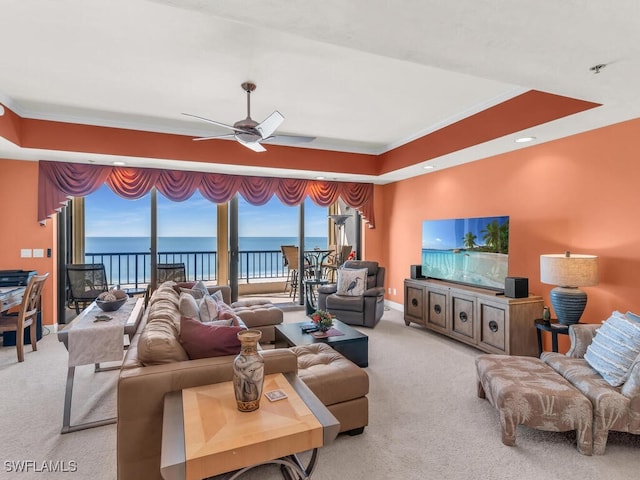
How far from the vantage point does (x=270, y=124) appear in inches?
114

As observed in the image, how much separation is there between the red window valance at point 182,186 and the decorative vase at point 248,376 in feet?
13.7

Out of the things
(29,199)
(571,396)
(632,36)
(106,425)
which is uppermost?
(632,36)

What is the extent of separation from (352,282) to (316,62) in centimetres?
339

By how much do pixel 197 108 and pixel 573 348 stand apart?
14.2 feet

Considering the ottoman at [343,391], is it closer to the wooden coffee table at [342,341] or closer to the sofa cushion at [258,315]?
the wooden coffee table at [342,341]

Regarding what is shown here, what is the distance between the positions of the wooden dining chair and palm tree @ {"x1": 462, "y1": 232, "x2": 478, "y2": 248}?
5197 millimetres

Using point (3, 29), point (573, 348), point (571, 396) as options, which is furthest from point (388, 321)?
point (3, 29)

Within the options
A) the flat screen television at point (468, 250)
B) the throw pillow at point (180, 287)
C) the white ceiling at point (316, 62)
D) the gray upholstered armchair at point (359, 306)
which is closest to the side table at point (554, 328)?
the flat screen television at point (468, 250)

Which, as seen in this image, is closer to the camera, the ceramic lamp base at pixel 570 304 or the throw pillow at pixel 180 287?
the ceramic lamp base at pixel 570 304

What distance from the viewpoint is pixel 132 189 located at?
16.2 ft

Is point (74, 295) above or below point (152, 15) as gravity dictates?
below

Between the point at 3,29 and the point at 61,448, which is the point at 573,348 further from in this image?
the point at 3,29

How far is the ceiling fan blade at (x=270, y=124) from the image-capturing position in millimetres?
2785

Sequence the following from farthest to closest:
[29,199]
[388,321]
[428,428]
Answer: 1. [388,321]
2. [29,199]
3. [428,428]
